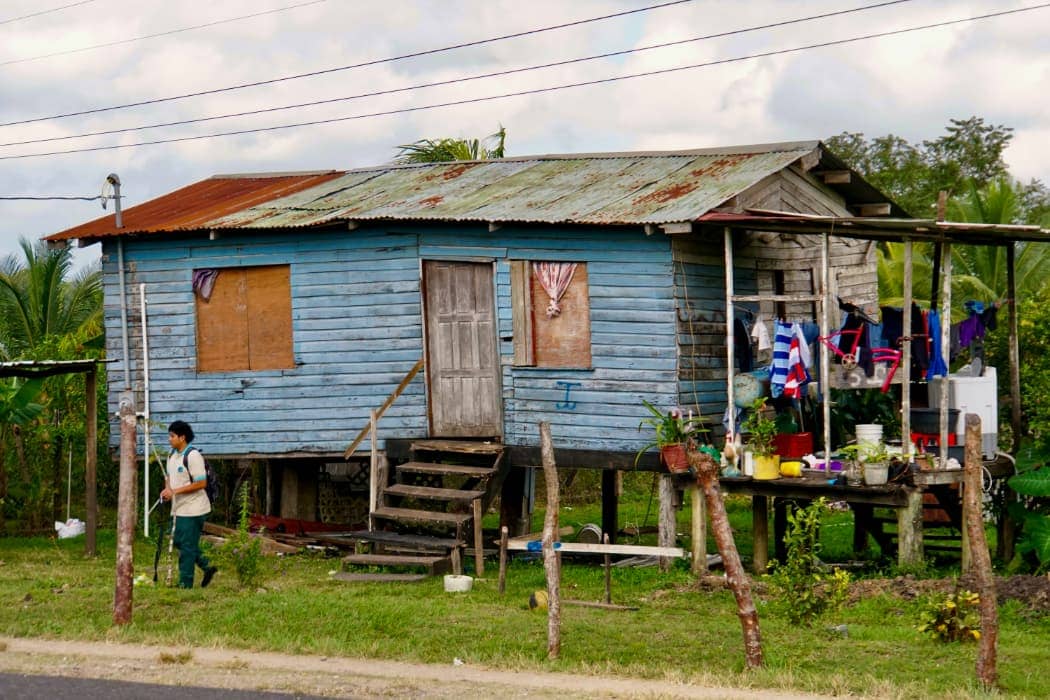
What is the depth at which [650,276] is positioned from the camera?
16.4m

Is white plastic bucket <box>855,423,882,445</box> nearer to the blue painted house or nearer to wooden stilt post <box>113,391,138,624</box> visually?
the blue painted house

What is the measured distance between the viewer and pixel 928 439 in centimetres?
1545

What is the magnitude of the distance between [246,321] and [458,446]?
132 inches

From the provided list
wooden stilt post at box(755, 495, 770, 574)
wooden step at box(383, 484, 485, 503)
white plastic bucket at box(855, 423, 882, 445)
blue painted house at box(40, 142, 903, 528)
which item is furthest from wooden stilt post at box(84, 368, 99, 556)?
white plastic bucket at box(855, 423, 882, 445)

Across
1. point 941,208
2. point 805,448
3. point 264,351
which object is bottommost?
point 805,448

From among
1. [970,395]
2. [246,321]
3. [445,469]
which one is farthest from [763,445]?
[246,321]

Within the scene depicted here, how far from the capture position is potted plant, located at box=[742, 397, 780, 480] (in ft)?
50.7

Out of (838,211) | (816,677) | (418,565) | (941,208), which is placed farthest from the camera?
(838,211)

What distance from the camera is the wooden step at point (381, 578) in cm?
1592

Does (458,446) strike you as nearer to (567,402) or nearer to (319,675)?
(567,402)

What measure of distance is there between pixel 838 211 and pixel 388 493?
732cm

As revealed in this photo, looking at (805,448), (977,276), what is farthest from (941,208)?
(977,276)

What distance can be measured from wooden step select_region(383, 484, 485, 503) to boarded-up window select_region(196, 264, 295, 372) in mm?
2362

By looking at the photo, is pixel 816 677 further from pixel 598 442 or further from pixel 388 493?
pixel 388 493
